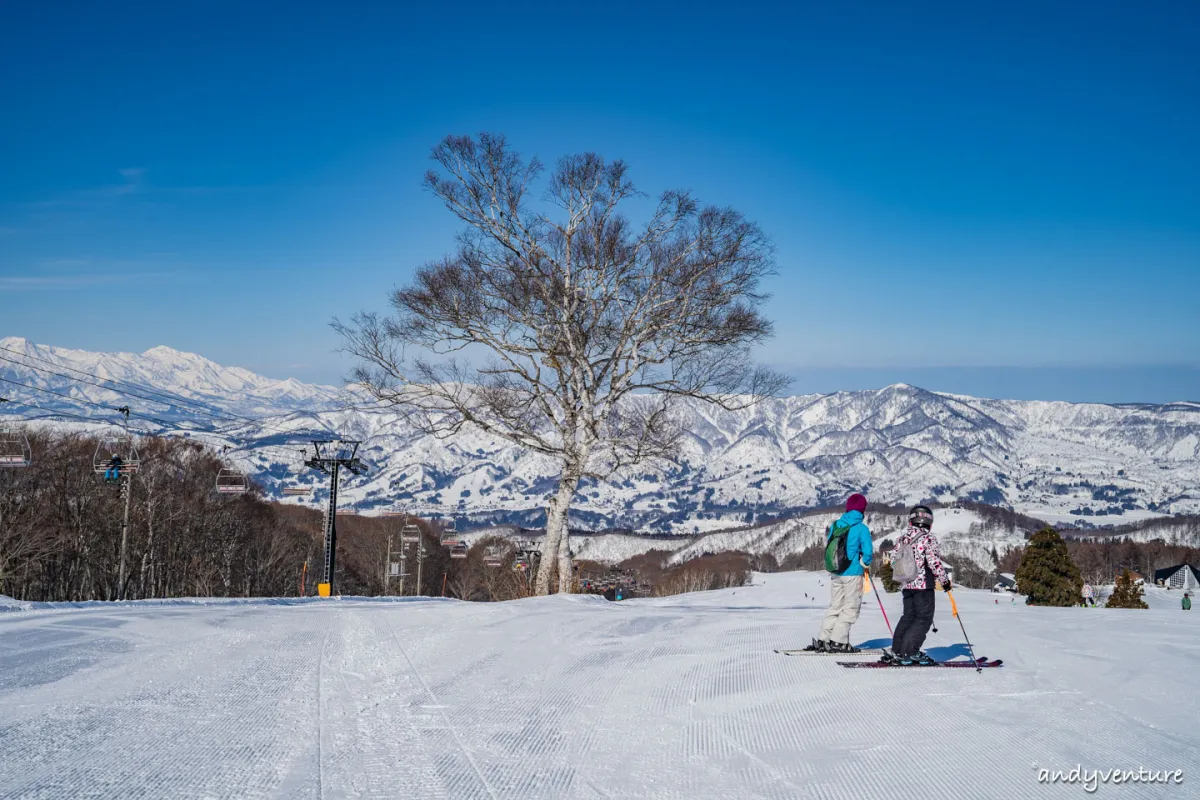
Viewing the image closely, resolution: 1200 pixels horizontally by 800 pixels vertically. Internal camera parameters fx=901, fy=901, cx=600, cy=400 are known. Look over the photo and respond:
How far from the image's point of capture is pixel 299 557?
219 feet

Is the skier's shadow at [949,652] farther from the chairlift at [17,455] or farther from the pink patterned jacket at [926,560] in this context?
the chairlift at [17,455]

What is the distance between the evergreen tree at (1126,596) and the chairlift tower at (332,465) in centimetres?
3345

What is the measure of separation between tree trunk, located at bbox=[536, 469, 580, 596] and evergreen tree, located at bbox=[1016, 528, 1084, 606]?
26.7m

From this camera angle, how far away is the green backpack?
8.35 metres

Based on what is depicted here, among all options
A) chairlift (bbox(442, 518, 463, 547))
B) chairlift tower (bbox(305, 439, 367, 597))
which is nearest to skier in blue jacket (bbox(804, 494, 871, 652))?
chairlift tower (bbox(305, 439, 367, 597))

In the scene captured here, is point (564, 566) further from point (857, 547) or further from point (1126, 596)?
point (1126, 596)

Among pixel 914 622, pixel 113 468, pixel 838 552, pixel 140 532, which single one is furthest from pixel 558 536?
pixel 140 532

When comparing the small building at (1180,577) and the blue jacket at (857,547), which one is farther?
the small building at (1180,577)

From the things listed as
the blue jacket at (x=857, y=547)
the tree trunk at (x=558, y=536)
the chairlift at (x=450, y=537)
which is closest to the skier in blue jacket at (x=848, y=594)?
the blue jacket at (x=857, y=547)

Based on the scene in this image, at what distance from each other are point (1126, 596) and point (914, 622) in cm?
4307

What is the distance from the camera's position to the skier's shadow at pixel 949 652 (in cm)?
833

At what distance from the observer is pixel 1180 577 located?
135750mm

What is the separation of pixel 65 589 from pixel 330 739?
48.5 meters

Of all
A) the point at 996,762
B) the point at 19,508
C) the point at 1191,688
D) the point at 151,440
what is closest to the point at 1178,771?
the point at 996,762
